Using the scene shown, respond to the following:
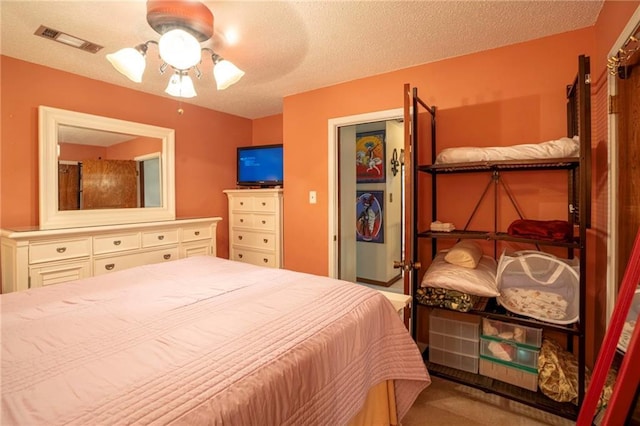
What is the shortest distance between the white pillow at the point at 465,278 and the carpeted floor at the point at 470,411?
713 millimetres

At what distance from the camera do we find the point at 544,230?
6.01ft

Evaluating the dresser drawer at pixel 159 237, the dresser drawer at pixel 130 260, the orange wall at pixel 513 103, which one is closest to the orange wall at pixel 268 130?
the orange wall at pixel 513 103

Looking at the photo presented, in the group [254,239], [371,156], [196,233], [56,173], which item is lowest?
[254,239]

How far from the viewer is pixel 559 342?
209 centimetres

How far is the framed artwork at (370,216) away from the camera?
4.39 metres

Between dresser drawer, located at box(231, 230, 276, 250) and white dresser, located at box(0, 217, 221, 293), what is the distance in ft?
1.98

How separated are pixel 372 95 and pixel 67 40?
2325 mm

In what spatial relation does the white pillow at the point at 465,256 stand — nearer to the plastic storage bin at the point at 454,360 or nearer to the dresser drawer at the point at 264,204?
the plastic storage bin at the point at 454,360

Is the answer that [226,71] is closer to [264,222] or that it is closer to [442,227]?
[442,227]

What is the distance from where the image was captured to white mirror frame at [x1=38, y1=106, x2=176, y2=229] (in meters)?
2.54

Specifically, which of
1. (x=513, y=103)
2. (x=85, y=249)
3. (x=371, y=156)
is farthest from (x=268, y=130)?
(x=513, y=103)

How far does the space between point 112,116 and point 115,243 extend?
1.25m

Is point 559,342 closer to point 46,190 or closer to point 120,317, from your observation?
point 120,317

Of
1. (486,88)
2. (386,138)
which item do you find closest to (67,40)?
(486,88)
